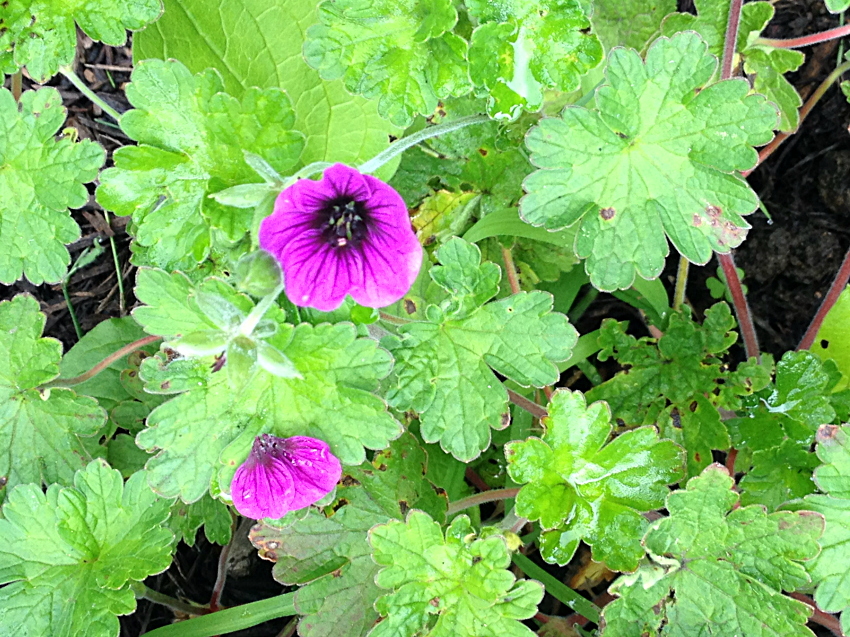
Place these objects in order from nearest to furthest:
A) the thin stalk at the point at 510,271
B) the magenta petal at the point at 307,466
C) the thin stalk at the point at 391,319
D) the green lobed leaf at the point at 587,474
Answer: the magenta petal at the point at 307,466 < the green lobed leaf at the point at 587,474 < the thin stalk at the point at 391,319 < the thin stalk at the point at 510,271

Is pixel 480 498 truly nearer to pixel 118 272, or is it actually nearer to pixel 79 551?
pixel 79 551

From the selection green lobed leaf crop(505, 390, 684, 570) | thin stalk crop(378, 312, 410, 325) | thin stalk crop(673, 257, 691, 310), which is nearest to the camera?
green lobed leaf crop(505, 390, 684, 570)

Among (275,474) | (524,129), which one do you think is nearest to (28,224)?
(275,474)

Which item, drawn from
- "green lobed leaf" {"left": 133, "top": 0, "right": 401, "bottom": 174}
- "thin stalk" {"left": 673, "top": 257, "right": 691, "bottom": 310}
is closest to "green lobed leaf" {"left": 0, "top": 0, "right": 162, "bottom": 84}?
"green lobed leaf" {"left": 133, "top": 0, "right": 401, "bottom": 174}

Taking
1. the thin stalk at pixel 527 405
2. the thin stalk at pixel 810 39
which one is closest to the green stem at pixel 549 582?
the thin stalk at pixel 527 405

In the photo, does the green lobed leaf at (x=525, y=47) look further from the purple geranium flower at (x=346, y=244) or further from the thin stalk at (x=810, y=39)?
the thin stalk at (x=810, y=39)

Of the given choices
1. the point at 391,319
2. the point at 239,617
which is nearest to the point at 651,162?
the point at 391,319

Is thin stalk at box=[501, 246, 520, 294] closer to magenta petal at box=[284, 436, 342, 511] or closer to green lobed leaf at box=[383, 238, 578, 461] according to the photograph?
green lobed leaf at box=[383, 238, 578, 461]
